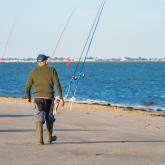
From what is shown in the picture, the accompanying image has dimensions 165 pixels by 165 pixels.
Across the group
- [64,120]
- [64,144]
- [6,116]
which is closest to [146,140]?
[64,144]

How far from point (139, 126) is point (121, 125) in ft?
1.48

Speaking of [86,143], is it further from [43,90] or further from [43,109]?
[43,90]

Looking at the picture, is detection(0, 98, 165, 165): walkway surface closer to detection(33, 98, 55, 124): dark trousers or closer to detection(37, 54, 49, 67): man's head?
detection(33, 98, 55, 124): dark trousers

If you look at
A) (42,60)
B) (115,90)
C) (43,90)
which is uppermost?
(115,90)

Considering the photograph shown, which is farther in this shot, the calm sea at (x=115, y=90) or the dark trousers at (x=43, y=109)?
the calm sea at (x=115, y=90)

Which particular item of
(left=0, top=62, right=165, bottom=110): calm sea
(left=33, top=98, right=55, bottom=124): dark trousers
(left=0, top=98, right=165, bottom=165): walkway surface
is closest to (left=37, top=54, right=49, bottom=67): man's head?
(left=33, top=98, right=55, bottom=124): dark trousers

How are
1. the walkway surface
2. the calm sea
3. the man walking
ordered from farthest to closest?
Answer: the calm sea
the man walking
the walkway surface

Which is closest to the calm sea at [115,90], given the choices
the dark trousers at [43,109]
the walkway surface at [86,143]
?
the walkway surface at [86,143]

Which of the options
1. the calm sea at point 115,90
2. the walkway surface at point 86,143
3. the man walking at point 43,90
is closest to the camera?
the walkway surface at point 86,143

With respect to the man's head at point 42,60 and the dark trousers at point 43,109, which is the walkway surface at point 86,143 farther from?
the man's head at point 42,60

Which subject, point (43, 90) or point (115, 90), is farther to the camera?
point (115, 90)

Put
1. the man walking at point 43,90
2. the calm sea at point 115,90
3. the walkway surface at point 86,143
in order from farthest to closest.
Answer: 1. the calm sea at point 115,90
2. the man walking at point 43,90
3. the walkway surface at point 86,143

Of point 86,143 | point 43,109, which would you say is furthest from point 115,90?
point 43,109

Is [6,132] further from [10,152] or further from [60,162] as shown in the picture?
[60,162]
